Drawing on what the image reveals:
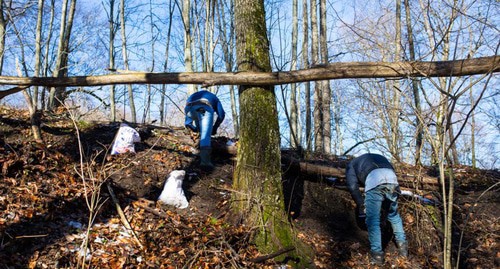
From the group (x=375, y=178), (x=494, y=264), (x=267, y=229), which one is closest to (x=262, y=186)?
(x=267, y=229)

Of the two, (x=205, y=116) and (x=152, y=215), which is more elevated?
(x=205, y=116)

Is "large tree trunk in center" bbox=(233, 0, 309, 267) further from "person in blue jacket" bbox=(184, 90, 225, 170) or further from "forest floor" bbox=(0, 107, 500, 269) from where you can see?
"person in blue jacket" bbox=(184, 90, 225, 170)

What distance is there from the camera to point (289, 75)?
16.0ft

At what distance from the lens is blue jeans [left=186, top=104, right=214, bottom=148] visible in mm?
6227

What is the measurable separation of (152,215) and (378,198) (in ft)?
9.95

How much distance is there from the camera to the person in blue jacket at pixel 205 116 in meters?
6.25

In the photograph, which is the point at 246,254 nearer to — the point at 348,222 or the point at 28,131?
the point at 348,222

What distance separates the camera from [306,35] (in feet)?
45.3

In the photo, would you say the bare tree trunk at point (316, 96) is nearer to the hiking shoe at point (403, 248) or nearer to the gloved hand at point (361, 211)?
the gloved hand at point (361, 211)

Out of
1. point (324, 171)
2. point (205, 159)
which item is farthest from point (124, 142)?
point (324, 171)

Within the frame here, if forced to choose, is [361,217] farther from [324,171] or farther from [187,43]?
[187,43]

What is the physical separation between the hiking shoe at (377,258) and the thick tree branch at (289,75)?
92.9 inches

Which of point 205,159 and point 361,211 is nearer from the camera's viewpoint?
point 361,211

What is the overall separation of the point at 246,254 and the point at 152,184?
193 centimetres
